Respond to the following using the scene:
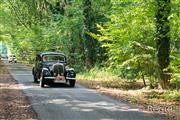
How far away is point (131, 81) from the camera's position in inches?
954

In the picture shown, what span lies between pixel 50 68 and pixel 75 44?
1532 cm

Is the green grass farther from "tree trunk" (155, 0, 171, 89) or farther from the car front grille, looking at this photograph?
"tree trunk" (155, 0, 171, 89)

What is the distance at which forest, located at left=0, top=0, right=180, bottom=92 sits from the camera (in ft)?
60.7

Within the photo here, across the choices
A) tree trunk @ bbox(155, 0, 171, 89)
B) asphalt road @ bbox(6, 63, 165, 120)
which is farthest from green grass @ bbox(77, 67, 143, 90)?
asphalt road @ bbox(6, 63, 165, 120)

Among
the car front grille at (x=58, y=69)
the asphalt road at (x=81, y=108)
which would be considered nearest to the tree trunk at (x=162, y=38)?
the asphalt road at (x=81, y=108)

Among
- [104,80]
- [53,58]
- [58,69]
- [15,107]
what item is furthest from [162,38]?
[104,80]

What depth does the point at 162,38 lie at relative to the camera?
1864 cm

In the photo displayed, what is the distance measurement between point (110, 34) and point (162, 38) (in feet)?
8.53

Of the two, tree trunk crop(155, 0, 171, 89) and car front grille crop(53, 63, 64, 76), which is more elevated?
tree trunk crop(155, 0, 171, 89)

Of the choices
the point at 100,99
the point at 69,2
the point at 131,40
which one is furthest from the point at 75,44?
the point at 100,99

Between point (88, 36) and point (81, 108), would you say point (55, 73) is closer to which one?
point (81, 108)

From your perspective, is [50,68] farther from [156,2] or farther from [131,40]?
[156,2]

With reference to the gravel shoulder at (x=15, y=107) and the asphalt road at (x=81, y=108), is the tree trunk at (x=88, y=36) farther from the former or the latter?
the gravel shoulder at (x=15, y=107)

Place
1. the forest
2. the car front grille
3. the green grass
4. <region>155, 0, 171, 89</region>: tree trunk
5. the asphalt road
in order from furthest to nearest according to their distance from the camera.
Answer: the green grass → the car front grille → the forest → <region>155, 0, 171, 89</region>: tree trunk → the asphalt road
